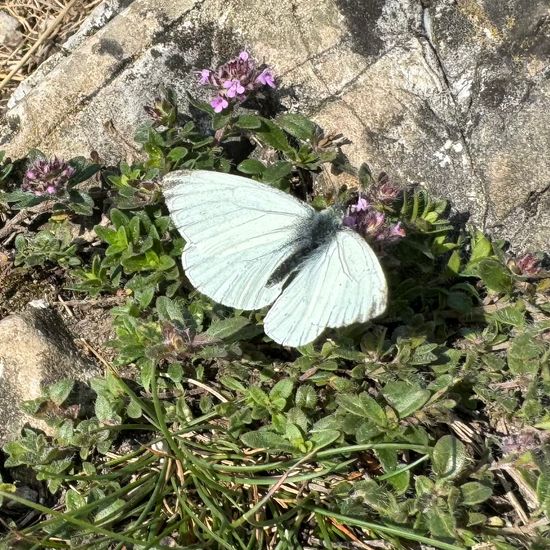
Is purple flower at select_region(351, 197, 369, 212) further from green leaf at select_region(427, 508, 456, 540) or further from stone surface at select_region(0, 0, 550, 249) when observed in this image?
green leaf at select_region(427, 508, 456, 540)

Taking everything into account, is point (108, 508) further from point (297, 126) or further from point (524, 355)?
point (297, 126)

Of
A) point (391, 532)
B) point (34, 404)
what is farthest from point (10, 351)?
point (391, 532)

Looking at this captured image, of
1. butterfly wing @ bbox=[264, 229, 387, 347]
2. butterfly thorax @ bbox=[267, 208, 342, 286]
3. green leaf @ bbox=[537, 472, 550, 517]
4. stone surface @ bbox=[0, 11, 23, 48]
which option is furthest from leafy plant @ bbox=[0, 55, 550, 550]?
stone surface @ bbox=[0, 11, 23, 48]

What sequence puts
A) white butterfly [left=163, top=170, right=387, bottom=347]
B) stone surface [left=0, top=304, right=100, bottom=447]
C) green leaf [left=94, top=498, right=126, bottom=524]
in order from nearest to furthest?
white butterfly [left=163, top=170, right=387, bottom=347] → green leaf [left=94, top=498, right=126, bottom=524] → stone surface [left=0, top=304, right=100, bottom=447]

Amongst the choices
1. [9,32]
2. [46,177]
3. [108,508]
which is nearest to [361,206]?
[46,177]

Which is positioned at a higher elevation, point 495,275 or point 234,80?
point 234,80

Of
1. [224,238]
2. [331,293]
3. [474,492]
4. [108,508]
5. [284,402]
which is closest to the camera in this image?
[331,293]
